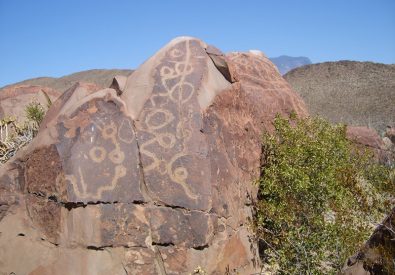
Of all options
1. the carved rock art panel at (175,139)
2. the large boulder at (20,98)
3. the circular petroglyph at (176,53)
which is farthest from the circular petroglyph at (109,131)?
the large boulder at (20,98)

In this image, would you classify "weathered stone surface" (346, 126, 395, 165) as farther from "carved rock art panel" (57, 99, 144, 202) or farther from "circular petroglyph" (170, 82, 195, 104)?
"carved rock art panel" (57, 99, 144, 202)

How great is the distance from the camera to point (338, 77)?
4762cm

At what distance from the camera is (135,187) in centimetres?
507

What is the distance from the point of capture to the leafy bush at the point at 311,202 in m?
4.96

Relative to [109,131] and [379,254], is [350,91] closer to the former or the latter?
[109,131]

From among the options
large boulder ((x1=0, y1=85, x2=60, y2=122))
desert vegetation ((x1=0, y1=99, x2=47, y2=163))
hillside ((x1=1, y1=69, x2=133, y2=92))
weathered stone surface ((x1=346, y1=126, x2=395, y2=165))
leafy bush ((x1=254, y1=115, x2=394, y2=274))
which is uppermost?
hillside ((x1=1, y1=69, x2=133, y2=92))

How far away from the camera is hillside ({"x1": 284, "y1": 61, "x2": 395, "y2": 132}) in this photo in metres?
31.8

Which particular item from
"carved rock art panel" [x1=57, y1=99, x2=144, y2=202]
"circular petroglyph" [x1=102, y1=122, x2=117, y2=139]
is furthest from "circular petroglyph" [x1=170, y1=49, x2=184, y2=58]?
"circular petroglyph" [x1=102, y1=122, x2=117, y2=139]

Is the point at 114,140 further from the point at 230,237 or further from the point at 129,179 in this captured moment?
the point at 230,237

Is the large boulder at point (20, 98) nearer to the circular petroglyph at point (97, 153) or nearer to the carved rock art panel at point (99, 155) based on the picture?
the carved rock art panel at point (99, 155)

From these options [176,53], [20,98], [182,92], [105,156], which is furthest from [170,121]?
[20,98]

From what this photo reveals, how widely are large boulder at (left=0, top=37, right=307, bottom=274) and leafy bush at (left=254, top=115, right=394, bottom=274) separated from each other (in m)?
0.42

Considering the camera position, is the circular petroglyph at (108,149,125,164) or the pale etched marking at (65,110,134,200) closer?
the pale etched marking at (65,110,134,200)

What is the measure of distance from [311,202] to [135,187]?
7.20ft
